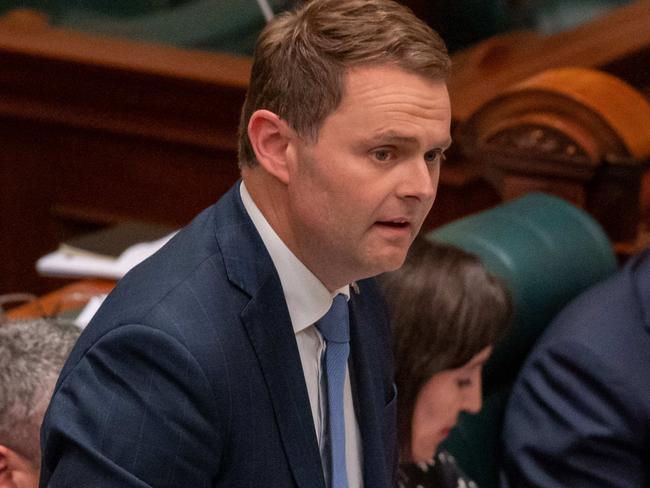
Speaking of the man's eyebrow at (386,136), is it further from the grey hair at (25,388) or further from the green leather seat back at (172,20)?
the green leather seat back at (172,20)

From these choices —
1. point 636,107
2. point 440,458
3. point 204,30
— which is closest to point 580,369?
point 440,458

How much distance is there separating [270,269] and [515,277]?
112 centimetres

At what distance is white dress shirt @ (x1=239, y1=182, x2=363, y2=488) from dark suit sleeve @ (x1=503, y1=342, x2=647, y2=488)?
0.88 m

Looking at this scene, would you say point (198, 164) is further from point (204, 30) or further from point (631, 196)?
point (631, 196)

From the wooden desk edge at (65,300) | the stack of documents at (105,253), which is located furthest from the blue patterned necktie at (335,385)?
the stack of documents at (105,253)

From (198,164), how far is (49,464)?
9.21ft

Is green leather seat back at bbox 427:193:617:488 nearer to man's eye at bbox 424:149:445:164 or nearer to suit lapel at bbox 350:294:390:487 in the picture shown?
suit lapel at bbox 350:294:390:487

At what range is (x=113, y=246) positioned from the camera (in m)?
2.67

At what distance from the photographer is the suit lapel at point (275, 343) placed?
3.47 feet

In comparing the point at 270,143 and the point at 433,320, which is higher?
the point at 270,143

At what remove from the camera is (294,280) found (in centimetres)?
111

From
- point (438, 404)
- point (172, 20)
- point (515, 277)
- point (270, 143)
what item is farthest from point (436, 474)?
point (172, 20)

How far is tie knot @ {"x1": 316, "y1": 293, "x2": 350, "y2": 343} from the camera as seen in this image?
3.77ft

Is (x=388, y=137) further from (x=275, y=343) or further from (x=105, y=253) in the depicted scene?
(x=105, y=253)
